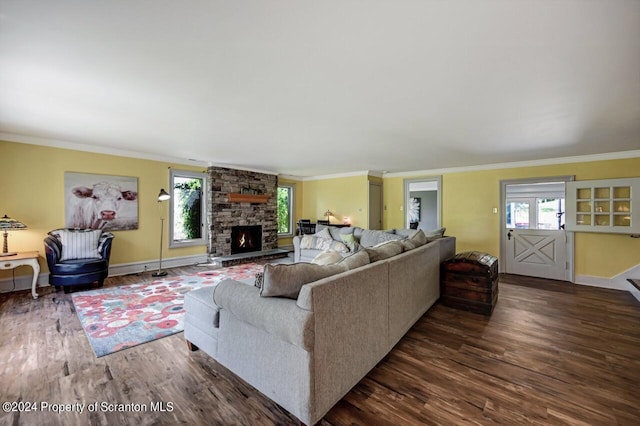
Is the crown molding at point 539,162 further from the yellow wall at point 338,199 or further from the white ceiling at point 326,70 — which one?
the yellow wall at point 338,199

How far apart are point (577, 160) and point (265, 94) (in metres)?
6.11

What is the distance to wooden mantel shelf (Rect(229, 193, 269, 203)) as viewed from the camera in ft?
22.3

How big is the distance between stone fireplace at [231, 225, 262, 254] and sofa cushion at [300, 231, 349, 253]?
1.96 metres

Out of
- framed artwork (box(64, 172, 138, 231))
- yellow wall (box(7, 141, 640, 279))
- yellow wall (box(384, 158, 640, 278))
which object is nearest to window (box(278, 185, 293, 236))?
yellow wall (box(7, 141, 640, 279))

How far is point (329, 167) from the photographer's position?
6910 millimetres

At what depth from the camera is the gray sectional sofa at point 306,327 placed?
158 cm

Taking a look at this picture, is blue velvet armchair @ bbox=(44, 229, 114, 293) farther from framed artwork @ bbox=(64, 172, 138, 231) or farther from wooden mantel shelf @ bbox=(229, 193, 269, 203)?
wooden mantel shelf @ bbox=(229, 193, 269, 203)

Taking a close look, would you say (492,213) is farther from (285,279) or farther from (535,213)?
(285,279)

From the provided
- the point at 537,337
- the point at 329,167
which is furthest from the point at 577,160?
the point at 329,167

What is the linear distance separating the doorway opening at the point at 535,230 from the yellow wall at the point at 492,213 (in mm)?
145

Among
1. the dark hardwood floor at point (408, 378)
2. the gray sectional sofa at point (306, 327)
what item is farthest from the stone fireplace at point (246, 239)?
the gray sectional sofa at point (306, 327)

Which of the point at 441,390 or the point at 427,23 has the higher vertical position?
the point at 427,23

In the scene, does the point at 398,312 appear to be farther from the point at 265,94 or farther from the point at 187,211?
the point at 187,211

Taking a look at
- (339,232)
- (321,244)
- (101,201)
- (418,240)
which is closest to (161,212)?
(101,201)
